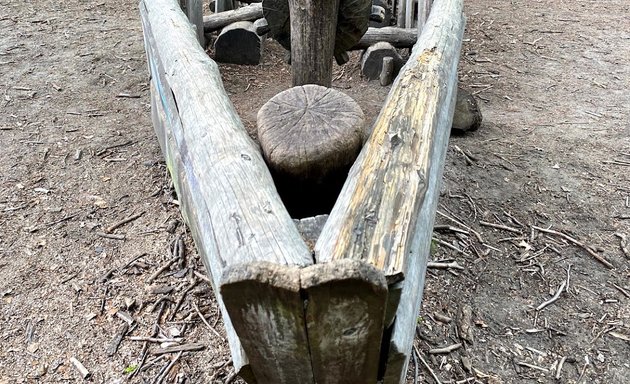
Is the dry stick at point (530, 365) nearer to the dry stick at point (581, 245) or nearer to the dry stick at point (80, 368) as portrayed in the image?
the dry stick at point (581, 245)

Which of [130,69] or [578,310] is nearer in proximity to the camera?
[578,310]

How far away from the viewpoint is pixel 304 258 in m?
1.42

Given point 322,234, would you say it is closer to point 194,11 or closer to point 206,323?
point 206,323

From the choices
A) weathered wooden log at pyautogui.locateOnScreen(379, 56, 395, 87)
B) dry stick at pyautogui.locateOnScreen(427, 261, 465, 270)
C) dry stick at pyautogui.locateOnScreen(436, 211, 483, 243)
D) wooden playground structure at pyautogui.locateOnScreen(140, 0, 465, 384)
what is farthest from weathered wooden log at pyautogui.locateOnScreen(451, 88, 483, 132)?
dry stick at pyautogui.locateOnScreen(427, 261, 465, 270)

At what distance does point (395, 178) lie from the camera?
1803 mm

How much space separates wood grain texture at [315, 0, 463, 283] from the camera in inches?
59.1

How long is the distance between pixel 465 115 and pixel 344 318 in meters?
3.39

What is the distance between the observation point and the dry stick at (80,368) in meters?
2.47

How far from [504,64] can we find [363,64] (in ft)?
5.20

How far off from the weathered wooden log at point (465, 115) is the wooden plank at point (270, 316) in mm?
3262

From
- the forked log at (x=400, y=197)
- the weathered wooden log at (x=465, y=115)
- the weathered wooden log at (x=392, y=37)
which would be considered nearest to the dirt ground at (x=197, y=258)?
the weathered wooden log at (x=465, y=115)

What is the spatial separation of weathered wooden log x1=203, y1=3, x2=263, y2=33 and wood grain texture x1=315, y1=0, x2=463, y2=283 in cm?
345

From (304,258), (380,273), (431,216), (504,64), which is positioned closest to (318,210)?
(431,216)

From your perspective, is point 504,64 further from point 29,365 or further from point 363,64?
point 29,365
